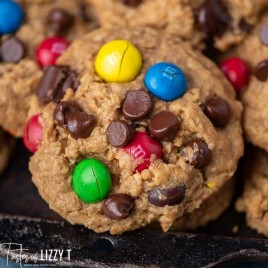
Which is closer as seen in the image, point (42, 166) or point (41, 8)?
point (42, 166)

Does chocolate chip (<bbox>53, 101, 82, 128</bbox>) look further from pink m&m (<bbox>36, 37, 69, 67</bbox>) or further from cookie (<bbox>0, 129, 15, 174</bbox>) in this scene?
cookie (<bbox>0, 129, 15, 174</bbox>)

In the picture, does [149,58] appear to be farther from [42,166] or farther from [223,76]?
[42,166]

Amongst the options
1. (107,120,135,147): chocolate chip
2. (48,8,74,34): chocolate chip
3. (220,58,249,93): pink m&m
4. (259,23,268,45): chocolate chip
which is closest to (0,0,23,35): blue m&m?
(48,8,74,34): chocolate chip

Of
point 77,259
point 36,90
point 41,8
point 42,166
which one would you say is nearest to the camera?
point 77,259

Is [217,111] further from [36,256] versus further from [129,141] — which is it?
[36,256]

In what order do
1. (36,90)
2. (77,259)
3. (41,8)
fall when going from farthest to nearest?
1. (41,8)
2. (36,90)
3. (77,259)

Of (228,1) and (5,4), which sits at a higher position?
(228,1)

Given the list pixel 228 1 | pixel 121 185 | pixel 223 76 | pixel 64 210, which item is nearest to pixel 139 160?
pixel 121 185
